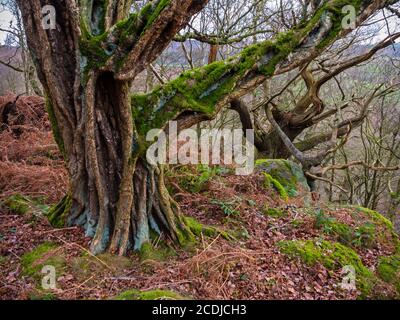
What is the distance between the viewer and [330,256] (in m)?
4.47

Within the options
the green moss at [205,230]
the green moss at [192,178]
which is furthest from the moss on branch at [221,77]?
the green moss at [192,178]

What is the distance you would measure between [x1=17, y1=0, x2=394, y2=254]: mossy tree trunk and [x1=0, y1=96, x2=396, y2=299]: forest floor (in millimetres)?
356

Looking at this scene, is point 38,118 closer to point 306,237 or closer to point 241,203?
point 241,203

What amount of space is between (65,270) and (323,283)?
10.9 feet

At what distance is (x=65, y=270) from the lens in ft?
11.8

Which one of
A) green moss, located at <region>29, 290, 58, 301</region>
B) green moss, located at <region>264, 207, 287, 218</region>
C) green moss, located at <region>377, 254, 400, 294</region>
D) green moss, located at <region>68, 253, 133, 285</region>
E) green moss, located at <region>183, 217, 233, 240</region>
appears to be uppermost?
green moss, located at <region>264, 207, 287, 218</region>

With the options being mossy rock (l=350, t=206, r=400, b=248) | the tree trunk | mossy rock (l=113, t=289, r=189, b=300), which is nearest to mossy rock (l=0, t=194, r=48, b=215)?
the tree trunk

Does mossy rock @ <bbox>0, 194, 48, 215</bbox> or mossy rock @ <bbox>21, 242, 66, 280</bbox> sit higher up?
mossy rock @ <bbox>0, 194, 48, 215</bbox>

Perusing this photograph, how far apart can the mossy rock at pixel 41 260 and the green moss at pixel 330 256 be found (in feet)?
9.96

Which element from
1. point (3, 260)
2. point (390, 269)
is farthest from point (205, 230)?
point (390, 269)

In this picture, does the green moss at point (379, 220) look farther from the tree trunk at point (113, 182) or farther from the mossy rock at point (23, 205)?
the mossy rock at point (23, 205)

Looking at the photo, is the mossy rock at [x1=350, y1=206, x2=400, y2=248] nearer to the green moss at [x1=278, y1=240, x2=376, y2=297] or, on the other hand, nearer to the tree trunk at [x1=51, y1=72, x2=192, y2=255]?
the green moss at [x1=278, y1=240, x2=376, y2=297]

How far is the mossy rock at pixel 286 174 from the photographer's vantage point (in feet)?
23.5

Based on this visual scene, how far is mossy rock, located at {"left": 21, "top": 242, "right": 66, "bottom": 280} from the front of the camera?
3564mm
